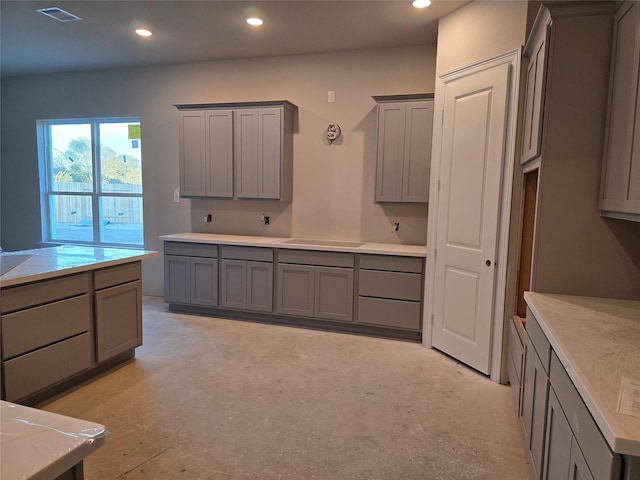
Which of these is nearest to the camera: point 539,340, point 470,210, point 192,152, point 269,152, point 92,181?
point 539,340

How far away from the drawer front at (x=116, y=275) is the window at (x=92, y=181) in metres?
2.49

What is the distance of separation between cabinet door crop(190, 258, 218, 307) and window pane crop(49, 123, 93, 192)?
239cm

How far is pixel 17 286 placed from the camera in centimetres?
239

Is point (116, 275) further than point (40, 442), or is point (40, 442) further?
point (116, 275)

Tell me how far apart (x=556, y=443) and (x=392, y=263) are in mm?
2459

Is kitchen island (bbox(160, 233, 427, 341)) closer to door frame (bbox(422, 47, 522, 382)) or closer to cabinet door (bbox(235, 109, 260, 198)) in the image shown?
cabinet door (bbox(235, 109, 260, 198))

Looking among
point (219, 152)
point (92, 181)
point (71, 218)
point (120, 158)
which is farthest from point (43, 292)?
point (71, 218)

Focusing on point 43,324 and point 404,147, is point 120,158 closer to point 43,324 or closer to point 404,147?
point 43,324

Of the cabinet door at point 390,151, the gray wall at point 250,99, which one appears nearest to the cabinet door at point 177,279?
the gray wall at point 250,99

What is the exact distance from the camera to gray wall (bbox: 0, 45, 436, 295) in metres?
4.41

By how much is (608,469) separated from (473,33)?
122 inches

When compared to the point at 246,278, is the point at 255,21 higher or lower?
higher

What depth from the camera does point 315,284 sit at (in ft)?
13.8

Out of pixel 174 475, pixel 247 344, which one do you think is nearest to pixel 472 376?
pixel 247 344
